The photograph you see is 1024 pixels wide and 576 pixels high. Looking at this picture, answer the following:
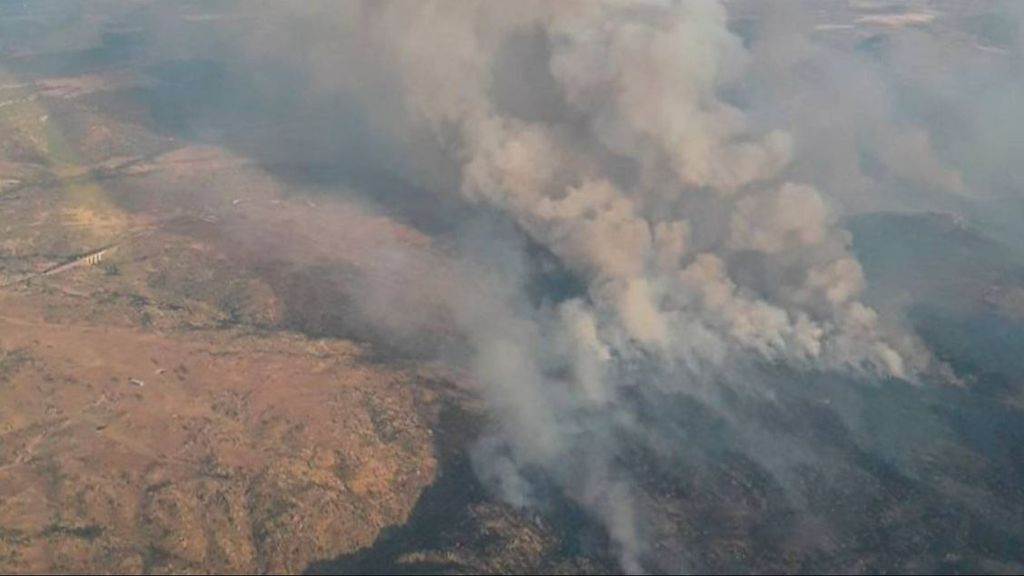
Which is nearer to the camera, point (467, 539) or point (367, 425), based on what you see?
point (467, 539)

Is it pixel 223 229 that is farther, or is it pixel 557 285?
pixel 223 229

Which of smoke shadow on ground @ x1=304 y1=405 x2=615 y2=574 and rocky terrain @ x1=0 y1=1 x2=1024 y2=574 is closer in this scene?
smoke shadow on ground @ x1=304 y1=405 x2=615 y2=574

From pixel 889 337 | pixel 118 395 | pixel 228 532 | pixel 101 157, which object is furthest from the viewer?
pixel 101 157

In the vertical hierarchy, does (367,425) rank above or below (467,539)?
below

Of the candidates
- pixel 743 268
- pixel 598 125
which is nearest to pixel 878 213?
pixel 743 268

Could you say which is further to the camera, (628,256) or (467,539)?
(628,256)

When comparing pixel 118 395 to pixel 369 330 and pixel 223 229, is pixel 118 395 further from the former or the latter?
pixel 223 229

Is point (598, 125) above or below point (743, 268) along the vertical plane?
above

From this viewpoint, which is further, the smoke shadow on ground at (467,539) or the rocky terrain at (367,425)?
the rocky terrain at (367,425)
